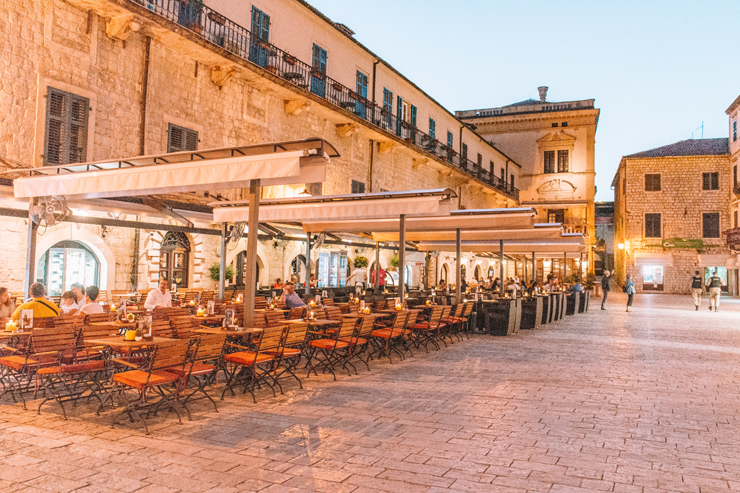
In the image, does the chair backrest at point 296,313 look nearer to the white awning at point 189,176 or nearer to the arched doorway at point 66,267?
the white awning at point 189,176

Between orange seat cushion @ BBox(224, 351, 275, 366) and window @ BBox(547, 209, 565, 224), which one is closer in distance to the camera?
orange seat cushion @ BBox(224, 351, 275, 366)

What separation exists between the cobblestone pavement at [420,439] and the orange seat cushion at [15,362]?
41 cm

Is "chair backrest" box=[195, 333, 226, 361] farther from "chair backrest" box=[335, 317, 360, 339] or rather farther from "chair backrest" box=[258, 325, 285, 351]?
"chair backrest" box=[335, 317, 360, 339]

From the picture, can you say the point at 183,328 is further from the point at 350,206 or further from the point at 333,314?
the point at 350,206

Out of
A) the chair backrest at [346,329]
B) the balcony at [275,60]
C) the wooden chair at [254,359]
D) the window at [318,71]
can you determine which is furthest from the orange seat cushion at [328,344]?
the window at [318,71]

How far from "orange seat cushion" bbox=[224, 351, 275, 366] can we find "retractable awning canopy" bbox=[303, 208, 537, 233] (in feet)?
13.9

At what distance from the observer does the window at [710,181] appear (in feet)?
118

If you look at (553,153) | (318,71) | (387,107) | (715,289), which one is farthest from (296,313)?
(553,153)

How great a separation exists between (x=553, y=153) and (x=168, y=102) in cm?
3390

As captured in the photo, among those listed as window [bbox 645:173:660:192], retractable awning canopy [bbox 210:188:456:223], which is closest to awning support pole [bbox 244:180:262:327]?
retractable awning canopy [bbox 210:188:456:223]

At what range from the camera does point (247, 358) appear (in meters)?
6.23

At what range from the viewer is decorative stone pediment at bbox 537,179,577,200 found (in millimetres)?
40719

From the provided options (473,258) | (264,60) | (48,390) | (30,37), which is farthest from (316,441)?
(473,258)

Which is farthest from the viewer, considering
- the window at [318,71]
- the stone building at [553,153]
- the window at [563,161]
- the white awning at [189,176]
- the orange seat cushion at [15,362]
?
the window at [563,161]
